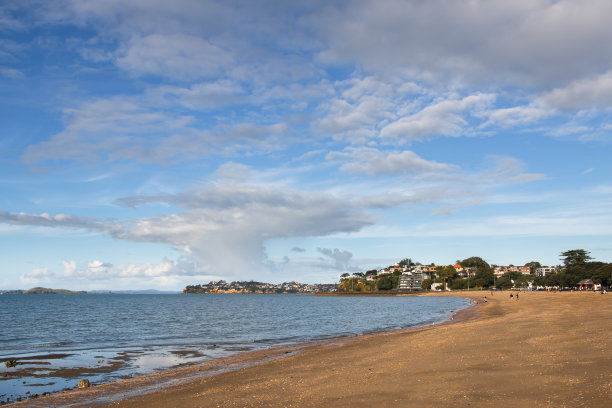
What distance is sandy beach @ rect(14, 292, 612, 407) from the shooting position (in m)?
11.2

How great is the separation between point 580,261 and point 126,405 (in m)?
166

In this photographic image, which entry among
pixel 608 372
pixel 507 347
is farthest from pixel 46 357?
pixel 608 372

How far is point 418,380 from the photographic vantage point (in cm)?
1356

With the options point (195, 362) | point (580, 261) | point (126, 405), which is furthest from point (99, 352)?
point (580, 261)

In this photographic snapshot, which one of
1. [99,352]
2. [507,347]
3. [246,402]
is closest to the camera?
[246,402]

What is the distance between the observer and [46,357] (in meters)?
28.9

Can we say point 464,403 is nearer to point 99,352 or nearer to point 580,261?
point 99,352

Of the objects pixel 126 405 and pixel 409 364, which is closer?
pixel 126 405

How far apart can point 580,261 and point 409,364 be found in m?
159

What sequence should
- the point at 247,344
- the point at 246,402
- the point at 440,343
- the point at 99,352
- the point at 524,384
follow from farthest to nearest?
the point at 247,344, the point at 99,352, the point at 440,343, the point at 246,402, the point at 524,384

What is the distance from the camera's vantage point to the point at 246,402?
13.4m

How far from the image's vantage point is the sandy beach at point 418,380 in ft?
36.8

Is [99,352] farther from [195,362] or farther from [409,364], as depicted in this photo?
[409,364]

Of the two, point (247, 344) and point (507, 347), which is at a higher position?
point (507, 347)
